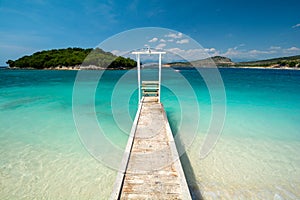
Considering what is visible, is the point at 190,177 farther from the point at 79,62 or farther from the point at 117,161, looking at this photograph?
the point at 79,62

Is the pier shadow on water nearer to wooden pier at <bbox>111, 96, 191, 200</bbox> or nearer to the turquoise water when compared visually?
the turquoise water

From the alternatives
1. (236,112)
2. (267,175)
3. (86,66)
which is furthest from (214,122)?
(86,66)

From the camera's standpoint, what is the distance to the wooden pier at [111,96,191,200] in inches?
112

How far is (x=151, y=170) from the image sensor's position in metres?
Answer: 3.40

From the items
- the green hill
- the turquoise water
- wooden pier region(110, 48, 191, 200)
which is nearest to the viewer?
wooden pier region(110, 48, 191, 200)

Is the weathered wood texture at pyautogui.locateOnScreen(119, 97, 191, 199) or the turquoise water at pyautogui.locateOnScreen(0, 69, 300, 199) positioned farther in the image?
the turquoise water at pyautogui.locateOnScreen(0, 69, 300, 199)

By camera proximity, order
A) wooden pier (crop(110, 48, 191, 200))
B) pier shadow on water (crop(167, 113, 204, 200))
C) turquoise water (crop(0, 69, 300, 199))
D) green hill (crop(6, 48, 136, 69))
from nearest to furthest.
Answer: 1. wooden pier (crop(110, 48, 191, 200))
2. pier shadow on water (crop(167, 113, 204, 200))
3. turquoise water (crop(0, 69, 300, 199))
4. green hill (crop(6, 48, 136, 69))

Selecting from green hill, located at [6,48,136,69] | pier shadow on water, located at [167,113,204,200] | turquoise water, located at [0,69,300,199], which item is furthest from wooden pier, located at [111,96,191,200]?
green hill, located at [6,48,136,69]

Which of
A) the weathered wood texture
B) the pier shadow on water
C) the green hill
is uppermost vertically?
the green hill

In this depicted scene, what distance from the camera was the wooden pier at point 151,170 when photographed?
9.30ft

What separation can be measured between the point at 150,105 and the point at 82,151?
4.07m

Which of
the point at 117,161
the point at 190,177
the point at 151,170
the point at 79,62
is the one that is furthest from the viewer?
the point at 79,62

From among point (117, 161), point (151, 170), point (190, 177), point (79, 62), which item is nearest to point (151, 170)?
point (151, 170)

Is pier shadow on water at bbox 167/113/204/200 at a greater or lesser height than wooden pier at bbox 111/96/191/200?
lesser
